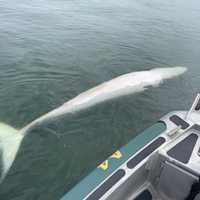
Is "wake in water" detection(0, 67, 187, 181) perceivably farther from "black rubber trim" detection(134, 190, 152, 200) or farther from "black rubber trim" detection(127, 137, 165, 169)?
"black rubber trim" detection(127, 137, 165, 169)

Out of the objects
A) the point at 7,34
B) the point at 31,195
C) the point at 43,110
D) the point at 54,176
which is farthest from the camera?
the point at 7,34

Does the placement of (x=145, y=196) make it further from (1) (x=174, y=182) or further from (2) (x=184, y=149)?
(2) (x=184, y=149)

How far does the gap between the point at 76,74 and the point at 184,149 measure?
6.98 metres

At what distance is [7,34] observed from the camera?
14.3 metres

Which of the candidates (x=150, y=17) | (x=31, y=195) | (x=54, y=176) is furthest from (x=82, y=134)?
(x=150, y=17)

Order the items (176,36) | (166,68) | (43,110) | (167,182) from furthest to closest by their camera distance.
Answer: (176,36), (166,68), (43,110), (167,182)

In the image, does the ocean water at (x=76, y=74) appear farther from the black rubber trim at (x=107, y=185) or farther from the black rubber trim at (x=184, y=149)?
the black rubber trim at (x=184, y=149)

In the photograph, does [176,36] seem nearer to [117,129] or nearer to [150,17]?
[150,17]

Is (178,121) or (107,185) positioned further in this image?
(178,121)

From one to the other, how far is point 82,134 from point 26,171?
1.90 meters

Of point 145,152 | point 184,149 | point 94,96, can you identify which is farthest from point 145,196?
point 94,96

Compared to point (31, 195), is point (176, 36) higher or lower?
higher

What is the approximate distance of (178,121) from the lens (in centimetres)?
556

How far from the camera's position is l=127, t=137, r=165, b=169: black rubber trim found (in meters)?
4.74
